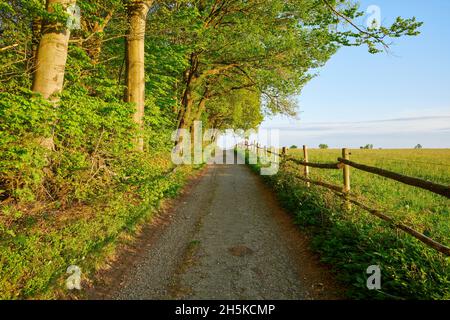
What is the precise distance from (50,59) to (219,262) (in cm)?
586

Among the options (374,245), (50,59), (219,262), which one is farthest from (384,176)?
(50,59)

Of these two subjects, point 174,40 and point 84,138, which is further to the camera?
point 174,40

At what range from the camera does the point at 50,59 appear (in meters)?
6.25

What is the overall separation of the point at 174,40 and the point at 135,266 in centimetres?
1107

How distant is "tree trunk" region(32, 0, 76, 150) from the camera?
612 centimetres

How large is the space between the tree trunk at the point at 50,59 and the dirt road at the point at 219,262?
3414 mm

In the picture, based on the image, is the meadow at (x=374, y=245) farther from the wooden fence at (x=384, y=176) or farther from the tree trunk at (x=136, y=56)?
the tree trunk at (x=136, y=56)

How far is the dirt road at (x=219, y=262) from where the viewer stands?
4086 millimetres

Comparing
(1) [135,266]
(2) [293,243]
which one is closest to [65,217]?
(1) [135,266]

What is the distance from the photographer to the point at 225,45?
47.9 ft

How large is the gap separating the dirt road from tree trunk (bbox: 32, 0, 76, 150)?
341 cm
